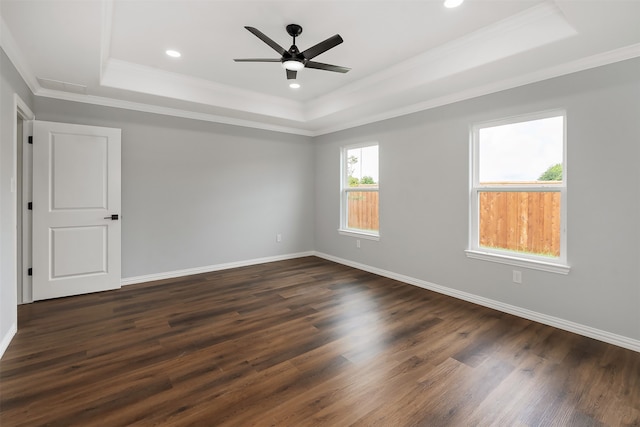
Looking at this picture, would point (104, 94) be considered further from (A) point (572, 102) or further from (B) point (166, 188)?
(A) point (572, 102)

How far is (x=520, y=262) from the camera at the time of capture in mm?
3205

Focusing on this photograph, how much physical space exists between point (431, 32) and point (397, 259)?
293 cm

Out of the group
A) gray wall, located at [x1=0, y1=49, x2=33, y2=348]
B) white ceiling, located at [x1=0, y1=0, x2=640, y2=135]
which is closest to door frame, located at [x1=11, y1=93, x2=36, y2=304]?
Answer: white ceiling, located at [x1=0, y1=0, x2=640, y2=135]

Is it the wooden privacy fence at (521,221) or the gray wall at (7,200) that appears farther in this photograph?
the wooden privacy fence at (521,221)

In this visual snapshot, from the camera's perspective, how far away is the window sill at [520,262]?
294cm

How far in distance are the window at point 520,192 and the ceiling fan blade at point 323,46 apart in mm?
2114

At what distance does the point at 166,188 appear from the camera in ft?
14.8

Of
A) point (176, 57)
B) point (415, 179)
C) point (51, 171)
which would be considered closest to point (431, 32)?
point (415, 179)

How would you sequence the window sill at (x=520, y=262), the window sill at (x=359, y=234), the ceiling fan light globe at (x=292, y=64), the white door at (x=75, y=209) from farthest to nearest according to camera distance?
the window sill at (x=359, y=234), the white door at (x=75, y=209), the window sill at (x=520, y=262), the ceiling fan light globe at (x=292, y=64)

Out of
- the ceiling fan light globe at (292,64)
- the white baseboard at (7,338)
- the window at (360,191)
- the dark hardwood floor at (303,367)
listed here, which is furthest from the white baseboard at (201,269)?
the ceiling fan light globe at (292,64)

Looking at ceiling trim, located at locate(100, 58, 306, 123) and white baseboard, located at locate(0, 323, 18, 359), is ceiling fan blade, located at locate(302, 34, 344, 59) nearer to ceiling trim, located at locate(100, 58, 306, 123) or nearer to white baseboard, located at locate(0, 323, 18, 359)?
ceiling trim, located at locate(100, 58, 306, 123)

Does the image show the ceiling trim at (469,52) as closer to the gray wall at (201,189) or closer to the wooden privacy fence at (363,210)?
the wooden privacy fence at (363,210)

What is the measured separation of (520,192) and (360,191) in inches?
97.8

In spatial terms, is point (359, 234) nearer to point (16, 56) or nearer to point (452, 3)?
point (452, 3)
